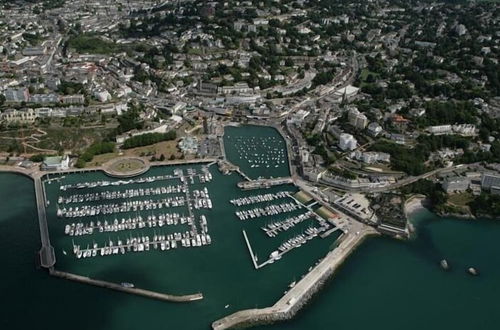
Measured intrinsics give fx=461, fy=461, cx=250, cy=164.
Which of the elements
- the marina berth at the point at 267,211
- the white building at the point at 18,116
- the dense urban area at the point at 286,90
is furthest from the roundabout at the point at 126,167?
the white building at the point at 18,116

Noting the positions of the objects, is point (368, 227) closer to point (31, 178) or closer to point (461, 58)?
point (31, 178)

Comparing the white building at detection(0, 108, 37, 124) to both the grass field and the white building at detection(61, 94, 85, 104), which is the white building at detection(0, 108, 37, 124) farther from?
the grass field

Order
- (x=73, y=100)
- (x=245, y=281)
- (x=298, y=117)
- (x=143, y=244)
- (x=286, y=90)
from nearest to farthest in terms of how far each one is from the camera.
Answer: (x=245, y=281), (x=143, y=244), (x=298, y=117), (x=73, y=100), (x=286, y=90)

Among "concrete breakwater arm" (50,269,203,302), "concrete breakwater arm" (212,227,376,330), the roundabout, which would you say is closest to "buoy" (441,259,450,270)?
"concrete breakwater arm" (212,227,376,330)

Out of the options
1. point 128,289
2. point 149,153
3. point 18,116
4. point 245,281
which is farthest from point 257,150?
point 18,116

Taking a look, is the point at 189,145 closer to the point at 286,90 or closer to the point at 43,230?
the point at 43,230

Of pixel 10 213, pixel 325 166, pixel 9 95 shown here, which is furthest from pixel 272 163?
pixel 9 95
